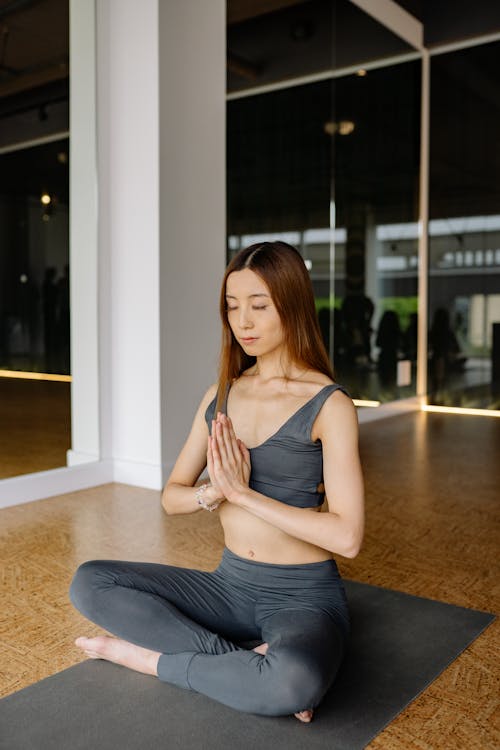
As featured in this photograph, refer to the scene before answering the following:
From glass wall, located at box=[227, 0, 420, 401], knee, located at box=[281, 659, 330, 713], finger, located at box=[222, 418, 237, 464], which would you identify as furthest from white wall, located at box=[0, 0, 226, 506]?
knee, located at box=[281, 659, 330, 713]

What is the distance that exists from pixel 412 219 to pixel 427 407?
1766 mm

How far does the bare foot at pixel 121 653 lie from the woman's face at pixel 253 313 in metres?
0.76

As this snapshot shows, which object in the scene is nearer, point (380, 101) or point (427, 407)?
point (380, 101)

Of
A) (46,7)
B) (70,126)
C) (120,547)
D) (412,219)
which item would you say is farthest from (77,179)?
(412,219)

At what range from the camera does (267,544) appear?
70.6 inches

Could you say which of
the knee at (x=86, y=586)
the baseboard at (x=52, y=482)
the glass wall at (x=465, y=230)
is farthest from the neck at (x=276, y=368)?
the glass wall at (x=465, y=230)

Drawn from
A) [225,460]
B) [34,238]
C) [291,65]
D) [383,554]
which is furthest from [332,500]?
[291,65]

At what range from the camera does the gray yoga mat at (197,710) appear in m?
1.53

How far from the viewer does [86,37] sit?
154 inches

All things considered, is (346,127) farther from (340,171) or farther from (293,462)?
(293,462)

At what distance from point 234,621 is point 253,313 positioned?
74cm

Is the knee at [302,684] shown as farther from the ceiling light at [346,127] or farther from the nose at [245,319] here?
the ceiling light at [346,127]

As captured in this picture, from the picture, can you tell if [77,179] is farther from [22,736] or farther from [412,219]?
[412,219]

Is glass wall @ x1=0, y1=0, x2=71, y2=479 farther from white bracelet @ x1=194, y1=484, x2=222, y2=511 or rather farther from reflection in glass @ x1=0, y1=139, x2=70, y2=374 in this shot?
white bracelet @ x1=194, y1=484, x2=222, y2=511
